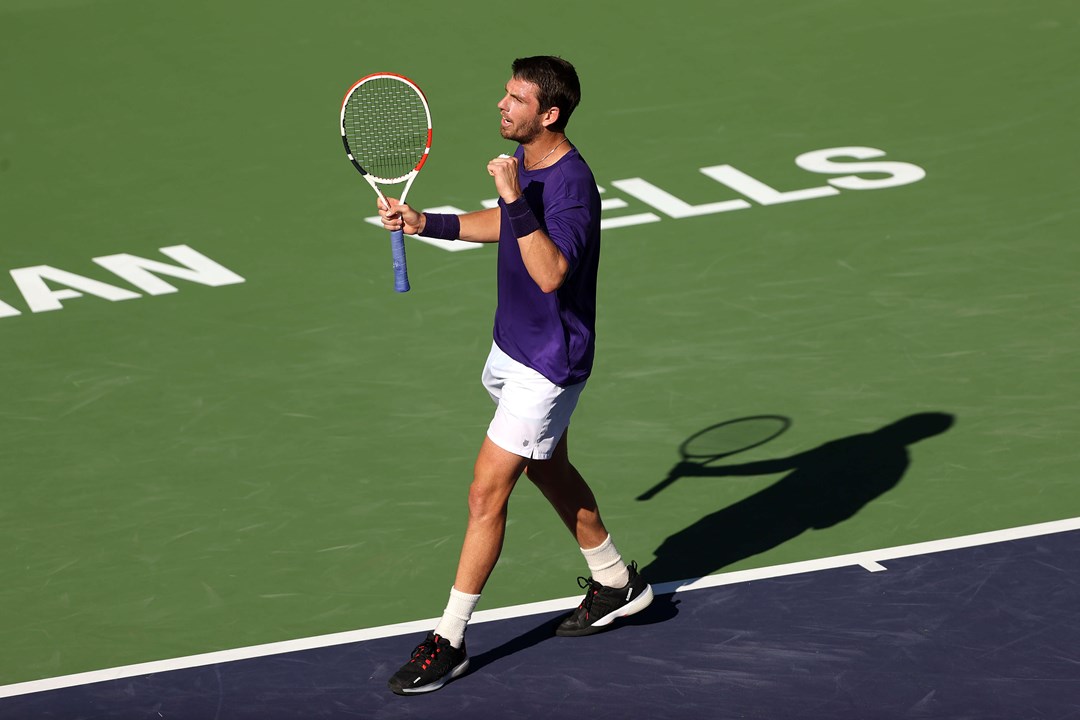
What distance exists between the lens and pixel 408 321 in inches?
467

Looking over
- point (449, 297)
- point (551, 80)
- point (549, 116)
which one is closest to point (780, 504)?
point (549, 116)

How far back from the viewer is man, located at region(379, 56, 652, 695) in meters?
7.28

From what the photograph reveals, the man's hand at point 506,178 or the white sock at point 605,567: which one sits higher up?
the man's hand at point 506,178

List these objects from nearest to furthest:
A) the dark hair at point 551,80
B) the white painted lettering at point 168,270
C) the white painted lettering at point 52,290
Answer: the dark hair at point 551,80
the white painted lettering at point 52,290
the white painted lettering at point 168,270

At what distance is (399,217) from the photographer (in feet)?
24.9

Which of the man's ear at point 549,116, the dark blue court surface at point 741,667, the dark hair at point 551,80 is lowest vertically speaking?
the dark blue court surface at point 741,667

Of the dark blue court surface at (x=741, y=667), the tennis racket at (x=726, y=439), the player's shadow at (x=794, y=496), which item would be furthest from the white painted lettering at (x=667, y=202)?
the dark blue court surface at (x=741, y=667)

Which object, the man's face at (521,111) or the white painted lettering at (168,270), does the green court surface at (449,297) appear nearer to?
the white painted lettering at (168,270)

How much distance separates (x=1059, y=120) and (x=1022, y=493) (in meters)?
6.27

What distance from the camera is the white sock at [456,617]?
7.61 meters

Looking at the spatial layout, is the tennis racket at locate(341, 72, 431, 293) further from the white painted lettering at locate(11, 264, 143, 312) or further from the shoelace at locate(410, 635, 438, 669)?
the white painted lettering at locate(11, 264, 143, 312)

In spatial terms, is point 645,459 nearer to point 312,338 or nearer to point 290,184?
point 312,338

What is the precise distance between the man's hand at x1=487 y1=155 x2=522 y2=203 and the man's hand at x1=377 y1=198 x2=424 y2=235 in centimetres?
60

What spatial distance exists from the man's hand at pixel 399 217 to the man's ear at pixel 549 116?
684mm
